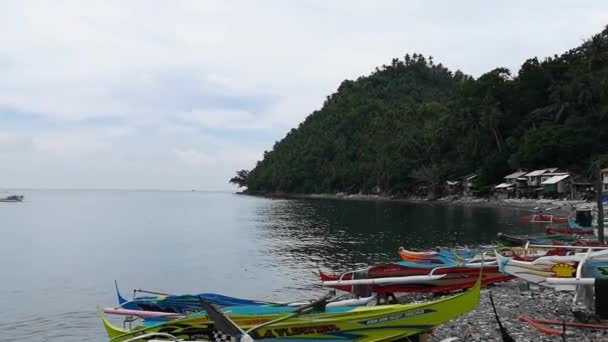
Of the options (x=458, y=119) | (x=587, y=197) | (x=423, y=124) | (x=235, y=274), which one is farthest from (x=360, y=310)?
(x=423, y=124)

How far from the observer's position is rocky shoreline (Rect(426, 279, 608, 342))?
11797mm

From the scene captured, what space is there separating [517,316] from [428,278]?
3310 mm

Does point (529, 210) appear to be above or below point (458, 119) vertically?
below

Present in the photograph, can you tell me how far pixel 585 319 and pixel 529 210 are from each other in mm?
62985

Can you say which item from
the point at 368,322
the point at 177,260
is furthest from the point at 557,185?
the point at 368,322

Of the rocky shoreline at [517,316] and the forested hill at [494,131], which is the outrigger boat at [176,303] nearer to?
the rocky shoreline at [517,316]

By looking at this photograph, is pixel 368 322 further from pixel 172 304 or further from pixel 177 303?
pixel 172 304

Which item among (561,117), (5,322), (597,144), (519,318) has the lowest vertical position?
(5,322)

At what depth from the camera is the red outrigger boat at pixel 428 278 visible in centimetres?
1686

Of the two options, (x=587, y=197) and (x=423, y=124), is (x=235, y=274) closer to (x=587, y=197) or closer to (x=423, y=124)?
(x=587, y=197)

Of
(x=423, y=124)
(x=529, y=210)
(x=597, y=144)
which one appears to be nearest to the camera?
(x=529, y=210)

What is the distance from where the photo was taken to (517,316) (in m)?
14.0

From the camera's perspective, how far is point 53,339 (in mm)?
18125

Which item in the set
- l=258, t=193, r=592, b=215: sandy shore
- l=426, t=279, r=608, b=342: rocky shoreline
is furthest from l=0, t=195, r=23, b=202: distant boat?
l=426, t=279, r=608, b=342: rocky shoreline
